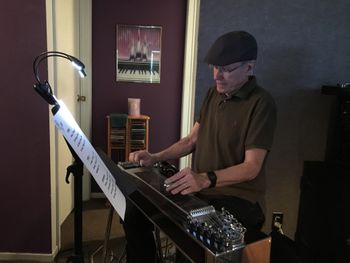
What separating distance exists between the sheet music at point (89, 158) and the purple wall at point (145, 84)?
2.37 metres

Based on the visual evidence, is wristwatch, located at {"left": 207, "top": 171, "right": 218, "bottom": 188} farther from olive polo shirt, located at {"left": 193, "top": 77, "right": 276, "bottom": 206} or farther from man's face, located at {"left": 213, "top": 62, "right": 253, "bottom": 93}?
man's face, located at {"left": 213, "top": 62, "right": 253, "bottom": 93}

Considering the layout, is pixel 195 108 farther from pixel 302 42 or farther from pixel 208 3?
pixel 302 42

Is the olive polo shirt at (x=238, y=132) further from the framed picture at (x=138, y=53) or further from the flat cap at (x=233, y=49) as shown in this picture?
the framed picture at (x=138, y=53)

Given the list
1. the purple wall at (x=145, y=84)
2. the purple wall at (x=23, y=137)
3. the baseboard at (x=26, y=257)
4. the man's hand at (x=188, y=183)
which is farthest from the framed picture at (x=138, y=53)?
the man's hand at (x=188, y=183)

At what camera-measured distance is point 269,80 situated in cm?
202

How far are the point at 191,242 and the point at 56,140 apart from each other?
1476 mm

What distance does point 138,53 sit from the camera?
130 inches

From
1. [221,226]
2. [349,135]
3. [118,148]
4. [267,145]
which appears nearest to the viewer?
[221,226]

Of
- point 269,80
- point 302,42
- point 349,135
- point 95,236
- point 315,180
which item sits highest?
point 302,42

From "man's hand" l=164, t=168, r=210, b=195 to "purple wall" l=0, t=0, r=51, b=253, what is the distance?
118 centimetres

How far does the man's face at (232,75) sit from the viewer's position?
1355 mm

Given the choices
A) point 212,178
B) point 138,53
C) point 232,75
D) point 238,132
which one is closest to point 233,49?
point 232,75

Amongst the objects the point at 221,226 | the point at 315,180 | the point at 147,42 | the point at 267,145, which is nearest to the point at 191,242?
the point at 221,226

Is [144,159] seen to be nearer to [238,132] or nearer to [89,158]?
[238,132]
